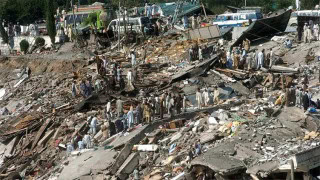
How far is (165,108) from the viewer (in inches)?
859

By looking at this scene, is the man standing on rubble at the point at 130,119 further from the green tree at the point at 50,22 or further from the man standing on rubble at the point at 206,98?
the green tree at the point at 50,22

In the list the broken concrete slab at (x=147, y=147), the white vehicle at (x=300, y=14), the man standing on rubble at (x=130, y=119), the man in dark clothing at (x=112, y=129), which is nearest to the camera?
the broken concrete slab at (x=147, y=147)

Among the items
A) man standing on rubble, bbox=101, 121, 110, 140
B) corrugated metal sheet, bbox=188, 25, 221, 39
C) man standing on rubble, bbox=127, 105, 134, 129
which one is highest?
corrugated metal sheet, bbox=188, 25, 221, 39

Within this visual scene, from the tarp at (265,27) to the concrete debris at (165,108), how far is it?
0.71ft

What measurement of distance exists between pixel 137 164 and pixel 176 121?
2960mm

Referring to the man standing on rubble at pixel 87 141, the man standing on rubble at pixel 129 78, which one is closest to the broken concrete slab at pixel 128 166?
the man standing on rubble at pixel 87 141

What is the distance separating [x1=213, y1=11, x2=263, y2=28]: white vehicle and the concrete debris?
0.86 m

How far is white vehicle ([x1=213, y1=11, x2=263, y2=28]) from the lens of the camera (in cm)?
3375

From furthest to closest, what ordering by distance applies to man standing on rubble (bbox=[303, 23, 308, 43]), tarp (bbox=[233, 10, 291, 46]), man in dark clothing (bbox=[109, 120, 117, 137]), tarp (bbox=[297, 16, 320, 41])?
1. tarp (bbox=[233, 10, 291, 46])
2. tarp (bbox=[297, 16, 320, 41])
3. man standing on rubble (bbox=[303, 23, 308, 43])
4. man in dark clothing (bbox=[109, 120, 117, 137])

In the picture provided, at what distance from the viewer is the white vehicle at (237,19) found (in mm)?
33750

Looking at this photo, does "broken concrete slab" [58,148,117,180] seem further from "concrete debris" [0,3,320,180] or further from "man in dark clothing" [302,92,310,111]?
"man in dark clothing" [302,92,310,111]

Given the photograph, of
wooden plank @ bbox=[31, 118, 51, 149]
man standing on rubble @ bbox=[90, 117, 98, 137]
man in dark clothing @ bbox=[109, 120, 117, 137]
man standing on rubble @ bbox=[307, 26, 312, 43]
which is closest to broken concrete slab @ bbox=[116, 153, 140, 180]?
man in dark clothing @ bbox=[109, 120, 117, 137]

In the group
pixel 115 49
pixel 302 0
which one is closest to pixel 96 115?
pixel 115 49

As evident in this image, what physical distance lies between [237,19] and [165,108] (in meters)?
13.7
